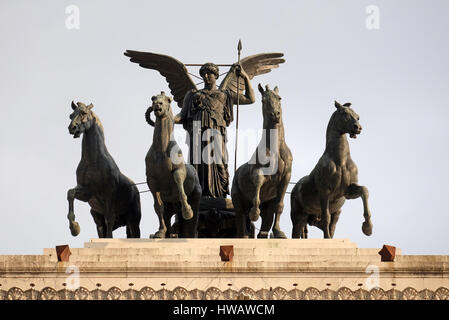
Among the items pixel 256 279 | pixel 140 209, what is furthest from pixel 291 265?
pixel 140 209

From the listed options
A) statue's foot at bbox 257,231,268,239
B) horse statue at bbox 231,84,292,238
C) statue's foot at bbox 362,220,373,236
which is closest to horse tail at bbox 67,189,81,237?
horse statue at bbox 231,84,292,238

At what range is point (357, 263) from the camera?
2227 cm

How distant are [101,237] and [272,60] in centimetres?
626

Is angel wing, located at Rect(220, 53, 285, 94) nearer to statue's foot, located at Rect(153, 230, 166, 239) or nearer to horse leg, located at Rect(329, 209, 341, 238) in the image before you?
horse leg, located at Rect(329, 209, 341, 238)

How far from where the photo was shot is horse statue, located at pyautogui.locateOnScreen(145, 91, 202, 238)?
24516mm

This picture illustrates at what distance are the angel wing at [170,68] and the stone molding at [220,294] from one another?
28.8 feet

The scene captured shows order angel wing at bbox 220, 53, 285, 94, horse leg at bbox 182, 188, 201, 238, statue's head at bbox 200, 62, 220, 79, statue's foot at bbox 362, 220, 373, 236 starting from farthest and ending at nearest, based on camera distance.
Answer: angel wing at bbox 220, 53, 285, 94, statue's head at bbox 200, 62, 220, 79, horse leg at bbox 182, 188, 201, 238, statue's foot at bbox 362, 220, 373, 236

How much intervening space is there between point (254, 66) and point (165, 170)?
6.18 m

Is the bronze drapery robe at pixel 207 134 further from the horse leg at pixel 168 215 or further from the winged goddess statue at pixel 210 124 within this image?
the horse leg at pixel 168 215

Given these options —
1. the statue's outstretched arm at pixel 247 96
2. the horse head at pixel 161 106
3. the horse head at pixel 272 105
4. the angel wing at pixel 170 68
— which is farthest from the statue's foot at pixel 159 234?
the angel wing at pixel 170 68

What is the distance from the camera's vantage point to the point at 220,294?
2148 centimetres

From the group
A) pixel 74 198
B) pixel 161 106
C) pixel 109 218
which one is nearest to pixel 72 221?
pixel 74 198

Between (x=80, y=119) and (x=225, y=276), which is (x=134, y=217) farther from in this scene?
(x=225, y=276)

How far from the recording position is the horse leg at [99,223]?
26.6 m
